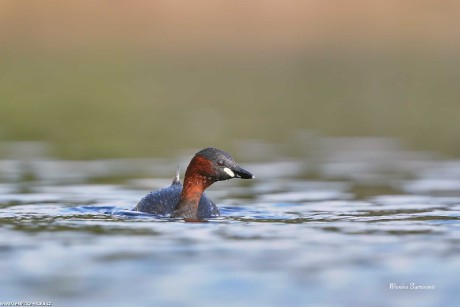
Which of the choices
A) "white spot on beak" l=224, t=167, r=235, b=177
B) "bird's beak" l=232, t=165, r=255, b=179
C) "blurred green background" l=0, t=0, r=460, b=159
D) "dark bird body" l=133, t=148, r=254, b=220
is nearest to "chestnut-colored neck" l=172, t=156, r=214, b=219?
"dark bird body" l=133, t=148, r=254, b=220

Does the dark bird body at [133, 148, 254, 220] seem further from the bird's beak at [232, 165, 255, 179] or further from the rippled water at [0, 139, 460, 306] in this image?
the rippled water at [0, 139, 460, 306]

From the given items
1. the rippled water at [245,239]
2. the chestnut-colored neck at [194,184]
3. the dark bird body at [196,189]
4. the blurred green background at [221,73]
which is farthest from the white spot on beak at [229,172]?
the blurred green background at [221,73]

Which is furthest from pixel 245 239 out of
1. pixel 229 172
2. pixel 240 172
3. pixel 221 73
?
pixel 221 73

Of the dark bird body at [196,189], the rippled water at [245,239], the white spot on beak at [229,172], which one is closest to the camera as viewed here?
the rippled water at [245,239]

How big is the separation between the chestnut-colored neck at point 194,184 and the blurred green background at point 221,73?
5.29 m

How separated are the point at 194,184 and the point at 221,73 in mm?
20215

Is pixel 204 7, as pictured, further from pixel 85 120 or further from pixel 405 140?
pixel 405 140

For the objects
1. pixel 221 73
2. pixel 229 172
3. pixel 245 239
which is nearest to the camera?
pixel 245 239

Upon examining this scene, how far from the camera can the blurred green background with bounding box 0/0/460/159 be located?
22.6 metres

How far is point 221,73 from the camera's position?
34.2 metres

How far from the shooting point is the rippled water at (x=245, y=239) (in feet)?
31.1

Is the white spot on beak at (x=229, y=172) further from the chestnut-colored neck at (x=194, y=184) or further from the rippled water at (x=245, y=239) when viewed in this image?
the rippled water at (x=245, y=239)

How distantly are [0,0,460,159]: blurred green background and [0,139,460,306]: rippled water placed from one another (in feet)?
10.2

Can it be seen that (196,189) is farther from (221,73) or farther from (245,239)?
(221,73)
